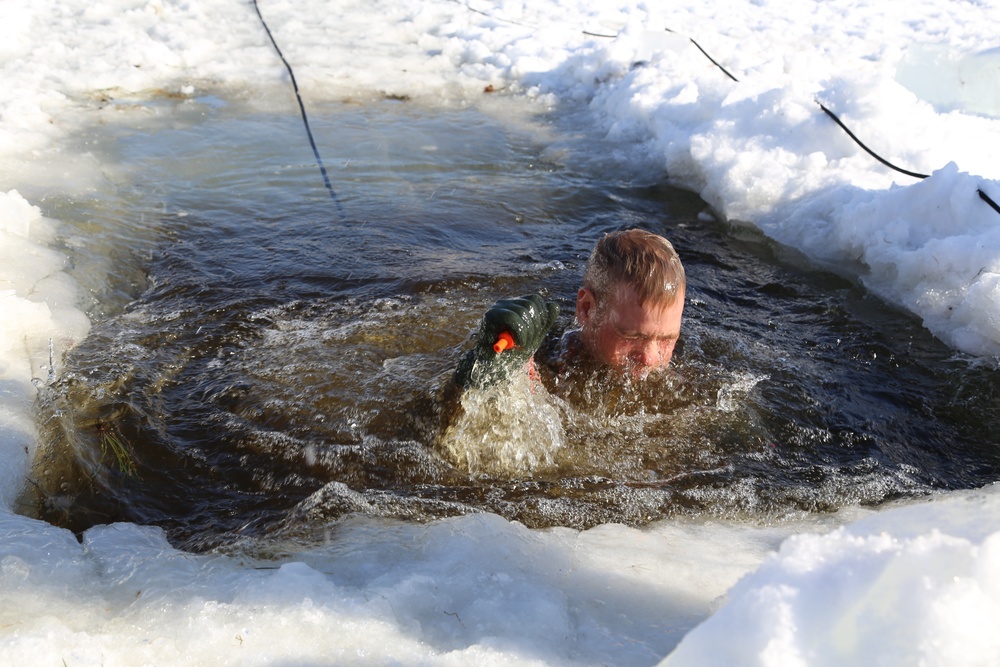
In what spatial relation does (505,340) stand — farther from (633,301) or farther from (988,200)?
(988,200)

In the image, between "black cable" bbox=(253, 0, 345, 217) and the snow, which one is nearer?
the snow

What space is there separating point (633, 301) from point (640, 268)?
5.2 inches

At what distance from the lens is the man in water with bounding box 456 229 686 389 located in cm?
268

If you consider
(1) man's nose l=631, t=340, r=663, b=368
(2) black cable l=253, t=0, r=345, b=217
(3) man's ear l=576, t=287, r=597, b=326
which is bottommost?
(2) black cable l=253, t=0, r=345, b=217

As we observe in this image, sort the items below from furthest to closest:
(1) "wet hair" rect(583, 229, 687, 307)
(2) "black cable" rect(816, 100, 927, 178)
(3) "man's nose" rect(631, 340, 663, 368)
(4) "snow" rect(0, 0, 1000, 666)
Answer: (2) "black cable" rect(816, 100, 927, 178) < (3) "man's nose" rect(631, 340, 663, 368) < (1) "wet hair" rect(583, 229, 687, 307) < (4) "snow" rect(0, 0, 1000, 666)

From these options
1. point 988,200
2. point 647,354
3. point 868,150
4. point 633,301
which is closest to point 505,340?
point 633,301

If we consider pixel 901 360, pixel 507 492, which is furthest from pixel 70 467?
pixel 901 360

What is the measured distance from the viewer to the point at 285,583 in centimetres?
190

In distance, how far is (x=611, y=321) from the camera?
3.16 meters

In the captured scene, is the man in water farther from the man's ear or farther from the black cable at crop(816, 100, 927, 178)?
the black cable at crop(816, 100, 927, 178)

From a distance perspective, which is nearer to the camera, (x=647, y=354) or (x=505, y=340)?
(x=505, y=340)

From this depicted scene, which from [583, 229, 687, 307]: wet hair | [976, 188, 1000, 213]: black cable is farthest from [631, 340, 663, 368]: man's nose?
[976, 188, 1000, 213]: black cable

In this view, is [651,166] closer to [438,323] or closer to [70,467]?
[438,323]

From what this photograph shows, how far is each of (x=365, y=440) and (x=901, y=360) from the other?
7.74 feet
